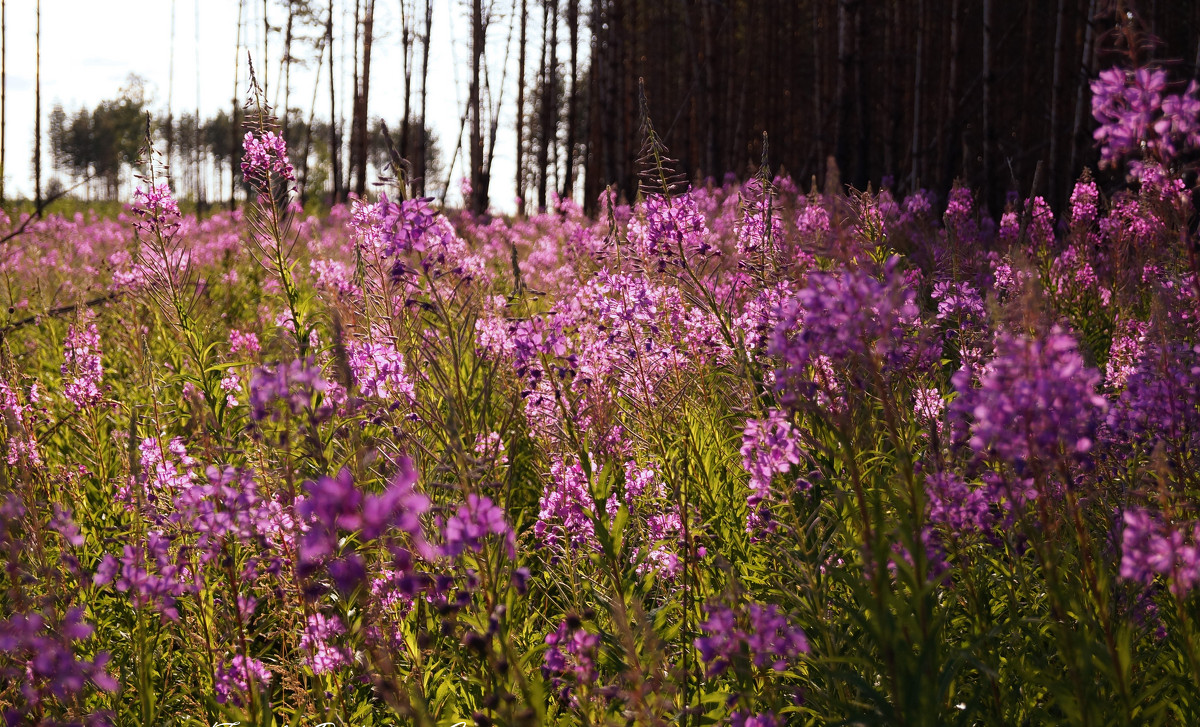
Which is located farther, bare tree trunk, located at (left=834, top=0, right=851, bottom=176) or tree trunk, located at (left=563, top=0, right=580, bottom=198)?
tree trunk, located at (left=563, top=0, right=580, bottom=198)

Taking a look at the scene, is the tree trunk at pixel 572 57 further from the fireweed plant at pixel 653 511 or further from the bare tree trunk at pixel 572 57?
the fireweed plant at pixel 653 511

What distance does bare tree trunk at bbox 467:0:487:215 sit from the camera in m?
18.6

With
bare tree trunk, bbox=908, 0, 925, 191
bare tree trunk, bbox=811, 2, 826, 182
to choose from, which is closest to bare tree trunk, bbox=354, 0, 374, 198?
bare tree trunk, bbox=811, 2, 826, 182

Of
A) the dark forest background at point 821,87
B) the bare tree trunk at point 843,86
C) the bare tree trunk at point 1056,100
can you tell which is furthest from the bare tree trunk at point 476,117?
the bare tree trunk at point 1056,100

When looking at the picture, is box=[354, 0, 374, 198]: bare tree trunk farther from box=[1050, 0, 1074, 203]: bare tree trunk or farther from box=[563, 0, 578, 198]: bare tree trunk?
box=[1050, 0, 1074, 203]: bare tree trunk

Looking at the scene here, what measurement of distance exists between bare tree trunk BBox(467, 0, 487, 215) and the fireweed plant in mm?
15530

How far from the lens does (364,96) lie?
24344 mm

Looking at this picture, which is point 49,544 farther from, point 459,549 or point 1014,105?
point 1014,105

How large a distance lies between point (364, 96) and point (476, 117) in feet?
19.2

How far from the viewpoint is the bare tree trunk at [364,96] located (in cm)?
2219

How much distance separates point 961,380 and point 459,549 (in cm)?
107

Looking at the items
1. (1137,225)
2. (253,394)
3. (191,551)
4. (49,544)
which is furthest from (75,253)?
(1137,225)

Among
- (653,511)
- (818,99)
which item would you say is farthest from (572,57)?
(653,511)

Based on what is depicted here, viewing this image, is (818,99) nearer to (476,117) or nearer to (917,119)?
(917,119)
